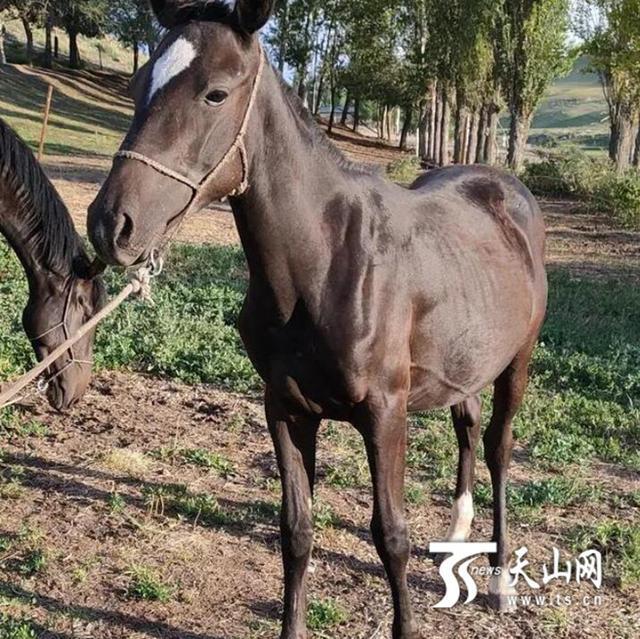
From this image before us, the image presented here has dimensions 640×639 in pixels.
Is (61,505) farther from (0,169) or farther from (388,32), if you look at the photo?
(388,32)

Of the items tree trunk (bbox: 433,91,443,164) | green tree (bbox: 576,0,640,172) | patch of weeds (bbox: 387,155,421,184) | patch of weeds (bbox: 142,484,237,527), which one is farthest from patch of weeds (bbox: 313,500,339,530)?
tree trunk (bbox: 433,91,443,164)

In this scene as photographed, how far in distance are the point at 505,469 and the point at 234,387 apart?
7.98 feet

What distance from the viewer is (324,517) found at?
3.72 m

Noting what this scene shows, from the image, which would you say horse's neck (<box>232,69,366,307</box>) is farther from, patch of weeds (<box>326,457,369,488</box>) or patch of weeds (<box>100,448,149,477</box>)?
patch of weeds (<box>100,448,149,477</box>)

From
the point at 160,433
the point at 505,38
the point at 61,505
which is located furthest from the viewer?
the point at 505,38

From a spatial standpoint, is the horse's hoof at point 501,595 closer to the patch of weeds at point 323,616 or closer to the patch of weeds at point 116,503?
the patch of weeds at point 323,616

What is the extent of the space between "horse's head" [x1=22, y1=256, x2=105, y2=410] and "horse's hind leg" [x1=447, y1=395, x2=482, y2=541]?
1976 millimetres

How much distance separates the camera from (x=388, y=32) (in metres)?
37.6

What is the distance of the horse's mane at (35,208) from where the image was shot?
12.8 ft

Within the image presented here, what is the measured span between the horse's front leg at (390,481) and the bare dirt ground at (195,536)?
404 millimetres

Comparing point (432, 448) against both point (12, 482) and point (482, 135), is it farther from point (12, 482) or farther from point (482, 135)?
point (482, 135)

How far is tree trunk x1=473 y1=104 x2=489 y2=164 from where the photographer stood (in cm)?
2850

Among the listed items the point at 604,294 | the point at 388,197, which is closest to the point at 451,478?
the point at 388,197

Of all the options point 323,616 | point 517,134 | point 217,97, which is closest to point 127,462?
point 323,616
